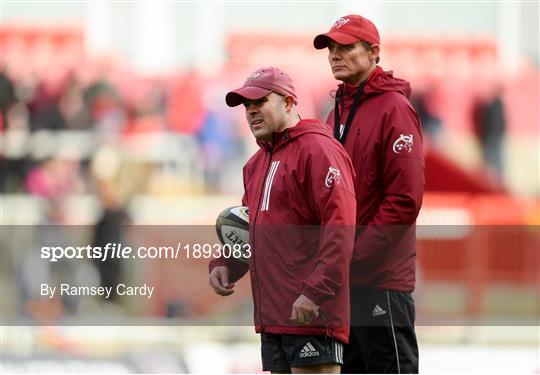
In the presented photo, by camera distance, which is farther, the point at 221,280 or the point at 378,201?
the point at 378,201

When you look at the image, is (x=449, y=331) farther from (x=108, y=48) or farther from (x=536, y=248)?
(x=108, y=48)

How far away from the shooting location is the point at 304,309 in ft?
10.6

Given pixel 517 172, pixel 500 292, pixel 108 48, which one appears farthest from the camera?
pixel 108 48

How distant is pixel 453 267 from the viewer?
8242mm

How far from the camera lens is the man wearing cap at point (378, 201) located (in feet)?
12.0

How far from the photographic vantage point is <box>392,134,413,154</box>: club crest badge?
365 centimetres

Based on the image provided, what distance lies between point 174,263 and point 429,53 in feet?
26.8

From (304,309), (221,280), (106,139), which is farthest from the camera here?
(106,139)

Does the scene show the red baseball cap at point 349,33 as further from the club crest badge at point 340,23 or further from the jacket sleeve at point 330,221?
the jacket sleeve at point 330,221

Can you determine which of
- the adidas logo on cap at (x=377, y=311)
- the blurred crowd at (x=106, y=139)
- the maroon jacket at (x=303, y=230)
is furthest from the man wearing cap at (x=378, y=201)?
the blurred crowd at (x=106, y=139)

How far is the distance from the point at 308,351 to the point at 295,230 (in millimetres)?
334

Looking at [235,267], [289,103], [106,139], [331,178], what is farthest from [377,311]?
[106,139]

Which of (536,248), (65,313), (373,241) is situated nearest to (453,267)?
(536,248)

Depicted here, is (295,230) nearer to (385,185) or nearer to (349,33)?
(385,185)
